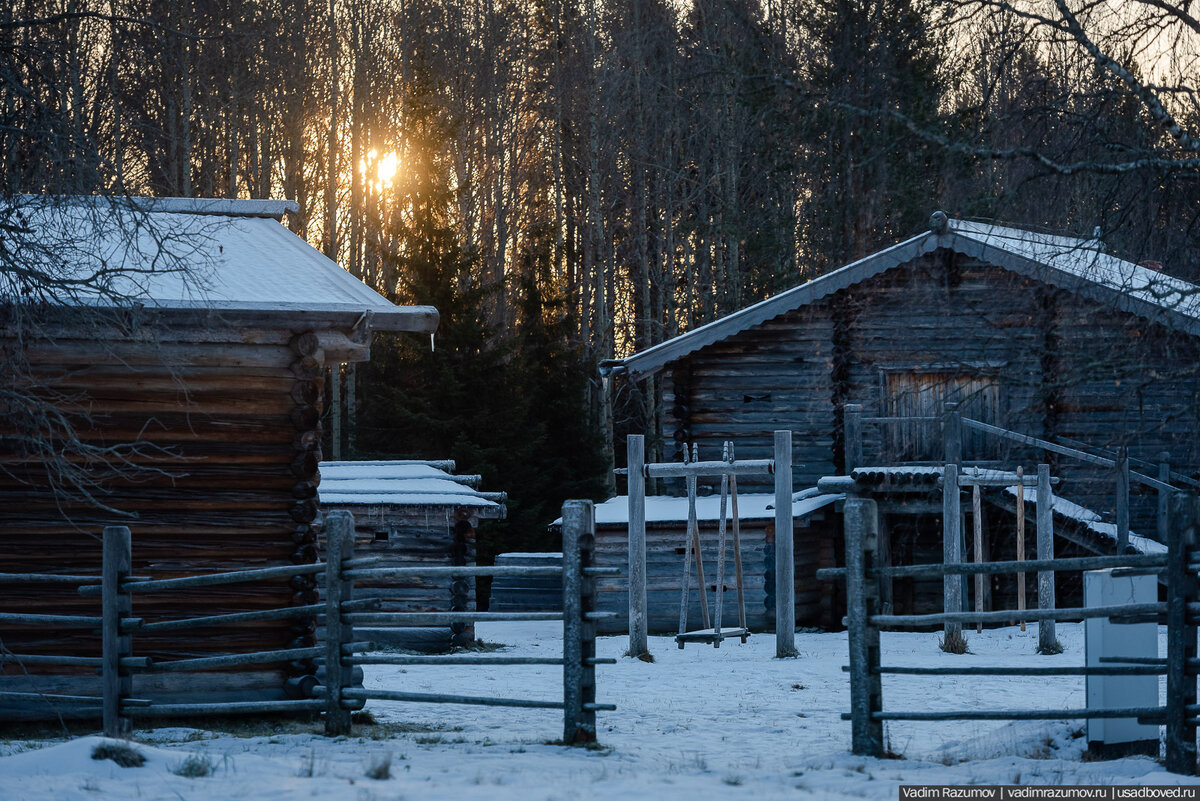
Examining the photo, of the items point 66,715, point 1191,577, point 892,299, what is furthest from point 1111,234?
point 892,299

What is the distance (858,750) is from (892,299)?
594 inches

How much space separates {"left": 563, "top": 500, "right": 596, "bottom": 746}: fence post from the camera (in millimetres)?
8469

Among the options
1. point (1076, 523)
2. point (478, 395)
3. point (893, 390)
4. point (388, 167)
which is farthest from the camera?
point (388, 167)

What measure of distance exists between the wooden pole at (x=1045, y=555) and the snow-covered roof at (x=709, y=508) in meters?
5.02

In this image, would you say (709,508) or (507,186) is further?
(507,186)

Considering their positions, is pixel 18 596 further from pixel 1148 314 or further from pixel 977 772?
pixel 1148 314

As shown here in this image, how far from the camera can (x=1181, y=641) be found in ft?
24.0

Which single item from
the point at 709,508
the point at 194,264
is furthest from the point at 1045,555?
the point at 194,264

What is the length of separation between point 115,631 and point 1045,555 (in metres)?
10.6

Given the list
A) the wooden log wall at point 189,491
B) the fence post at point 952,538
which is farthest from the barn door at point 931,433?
the wooden log wall at point 189,491

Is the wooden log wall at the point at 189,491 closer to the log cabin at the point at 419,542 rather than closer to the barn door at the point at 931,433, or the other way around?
the log cabin at the point at 419,542

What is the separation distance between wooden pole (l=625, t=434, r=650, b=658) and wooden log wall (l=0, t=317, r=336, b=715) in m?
5.30

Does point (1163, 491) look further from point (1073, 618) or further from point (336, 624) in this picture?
point (336, 624)

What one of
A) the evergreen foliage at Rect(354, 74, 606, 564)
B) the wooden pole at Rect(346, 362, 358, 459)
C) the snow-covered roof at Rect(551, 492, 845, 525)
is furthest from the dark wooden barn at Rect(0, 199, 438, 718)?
the wooden pole at Rect(346, 362, 358, 459)
